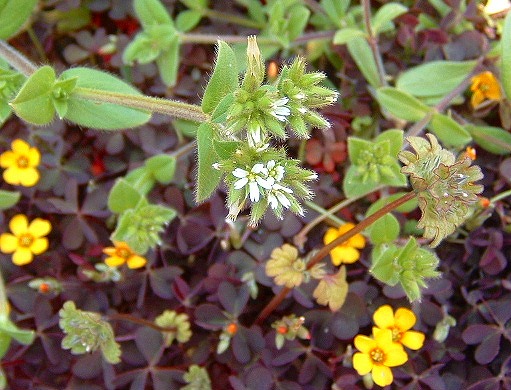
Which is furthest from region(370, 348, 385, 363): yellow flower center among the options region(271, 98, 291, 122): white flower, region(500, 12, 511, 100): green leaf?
region(500, 12, 511, 100): green leaf

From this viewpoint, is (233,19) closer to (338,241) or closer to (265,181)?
(338,241)

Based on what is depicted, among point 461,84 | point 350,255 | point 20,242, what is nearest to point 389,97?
point 461,84

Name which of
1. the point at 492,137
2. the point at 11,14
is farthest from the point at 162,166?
the point at 492,137

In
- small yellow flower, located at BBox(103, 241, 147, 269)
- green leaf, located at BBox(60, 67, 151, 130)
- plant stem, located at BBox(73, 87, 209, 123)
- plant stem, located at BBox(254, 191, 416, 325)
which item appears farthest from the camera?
small yellow flower, located at BBox(103, 241, 147, 269)

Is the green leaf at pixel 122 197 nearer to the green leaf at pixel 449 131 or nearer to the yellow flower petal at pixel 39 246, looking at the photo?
the yellow flower petal at pixel 39 246

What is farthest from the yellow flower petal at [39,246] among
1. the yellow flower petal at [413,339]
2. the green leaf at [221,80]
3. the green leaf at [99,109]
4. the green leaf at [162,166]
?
the yellow flower petal at [413,339]

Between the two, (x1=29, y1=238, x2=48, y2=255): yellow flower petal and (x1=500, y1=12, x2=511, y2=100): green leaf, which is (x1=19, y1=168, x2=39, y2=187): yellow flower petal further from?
(x1=500, y1=12, x2=511, y2=100): green leaf

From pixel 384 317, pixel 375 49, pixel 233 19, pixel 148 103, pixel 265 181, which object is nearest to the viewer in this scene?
pixel 265 181
